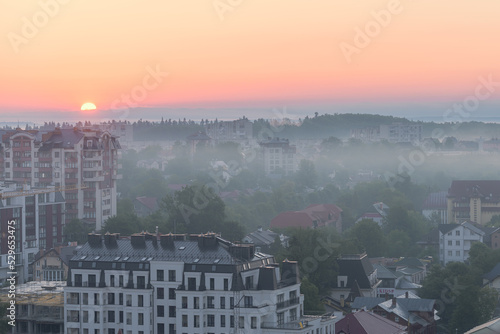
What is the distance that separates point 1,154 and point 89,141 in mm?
6444

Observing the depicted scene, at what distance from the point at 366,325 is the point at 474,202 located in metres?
52.3

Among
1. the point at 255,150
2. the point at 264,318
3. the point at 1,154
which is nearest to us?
the point at 264,318

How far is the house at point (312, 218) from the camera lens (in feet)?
255

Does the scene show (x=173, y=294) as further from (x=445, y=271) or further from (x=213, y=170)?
(x=213, y=170)

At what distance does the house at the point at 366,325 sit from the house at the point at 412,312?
1.65 meters

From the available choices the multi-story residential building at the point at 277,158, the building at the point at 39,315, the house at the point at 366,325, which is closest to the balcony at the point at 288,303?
the house at the point at 366,325

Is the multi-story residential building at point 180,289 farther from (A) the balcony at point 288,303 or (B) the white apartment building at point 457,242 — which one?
(B) the white apartment building at point 457,242

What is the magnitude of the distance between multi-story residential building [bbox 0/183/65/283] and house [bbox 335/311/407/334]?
18844 millimetres

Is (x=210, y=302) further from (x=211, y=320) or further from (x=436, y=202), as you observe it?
(x=436, y=202)

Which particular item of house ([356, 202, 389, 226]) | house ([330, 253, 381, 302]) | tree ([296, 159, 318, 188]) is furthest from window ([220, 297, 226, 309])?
tree ([296, 159, 318, 188])

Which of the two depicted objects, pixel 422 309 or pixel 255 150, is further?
pixel 255 150

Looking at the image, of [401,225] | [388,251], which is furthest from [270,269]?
[401,225]

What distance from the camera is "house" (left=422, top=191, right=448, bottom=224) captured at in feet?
297

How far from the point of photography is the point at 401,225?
7538cm
